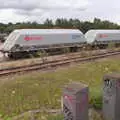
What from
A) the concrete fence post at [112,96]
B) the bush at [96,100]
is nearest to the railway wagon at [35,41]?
the bush at [96,100]

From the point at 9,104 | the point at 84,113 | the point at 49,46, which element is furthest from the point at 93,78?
the point at 49,46

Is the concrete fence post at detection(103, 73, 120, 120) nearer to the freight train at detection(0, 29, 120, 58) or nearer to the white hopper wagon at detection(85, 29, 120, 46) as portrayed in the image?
the freight train at detection(0, 29, 120, 58)

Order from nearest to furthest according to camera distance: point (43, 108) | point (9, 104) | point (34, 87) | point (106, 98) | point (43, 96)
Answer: point (106, 98)
point (43, 108)
point (9, 104)
point (43, 96)
point (34, 87)

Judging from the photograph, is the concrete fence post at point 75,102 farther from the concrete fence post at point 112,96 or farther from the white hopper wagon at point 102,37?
the white hopper wagon at point 102,37

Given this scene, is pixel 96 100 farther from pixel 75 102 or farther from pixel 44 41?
pixel 44 41

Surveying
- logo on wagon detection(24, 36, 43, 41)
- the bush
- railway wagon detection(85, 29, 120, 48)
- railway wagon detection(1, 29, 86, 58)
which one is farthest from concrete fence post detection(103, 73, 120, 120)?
railway wagon detection(85, 29, 120, 48)

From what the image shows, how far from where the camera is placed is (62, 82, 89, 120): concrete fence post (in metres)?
4.76

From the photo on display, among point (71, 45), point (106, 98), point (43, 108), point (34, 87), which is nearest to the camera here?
point (106, 98)

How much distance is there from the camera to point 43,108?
6875mm

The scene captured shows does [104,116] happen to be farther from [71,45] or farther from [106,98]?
[71,45]

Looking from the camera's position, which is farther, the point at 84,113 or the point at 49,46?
the point at 49,46

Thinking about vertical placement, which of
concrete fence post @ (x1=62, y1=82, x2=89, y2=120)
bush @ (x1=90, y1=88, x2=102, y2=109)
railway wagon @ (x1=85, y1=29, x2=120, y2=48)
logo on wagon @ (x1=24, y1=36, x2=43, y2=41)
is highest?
concrete fence post @ (x1=62, y1=82, x2=89, y2=120)

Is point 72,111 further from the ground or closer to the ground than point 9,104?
further from the ground

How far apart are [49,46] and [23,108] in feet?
79.1
